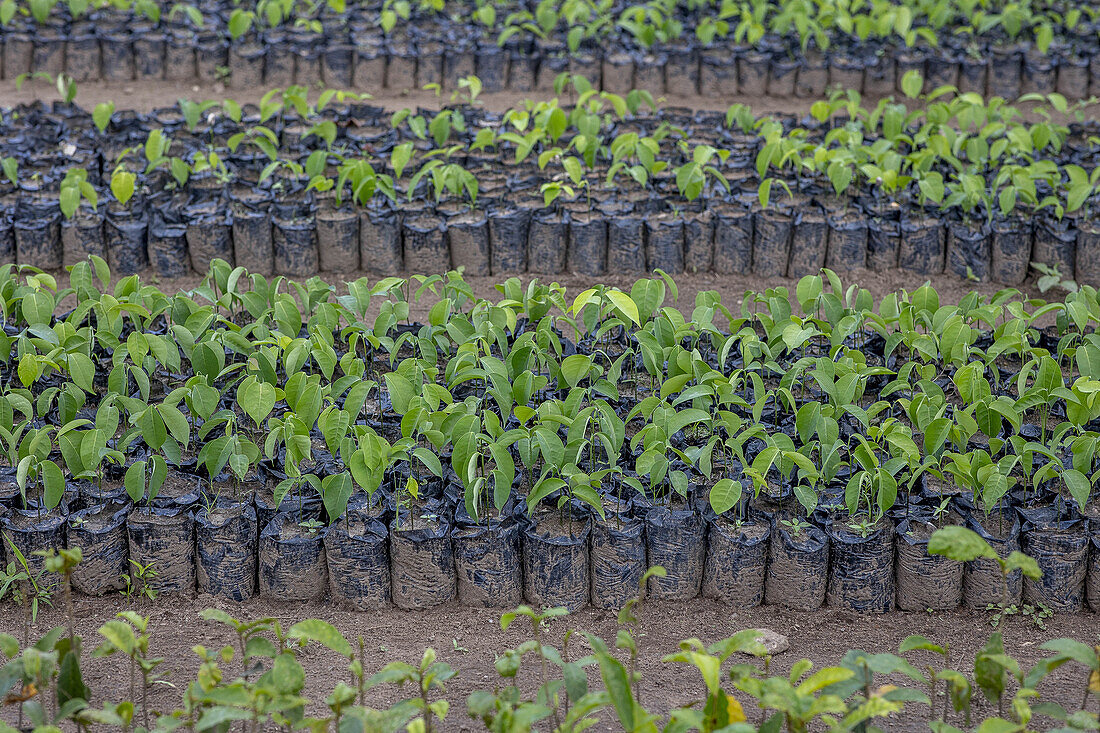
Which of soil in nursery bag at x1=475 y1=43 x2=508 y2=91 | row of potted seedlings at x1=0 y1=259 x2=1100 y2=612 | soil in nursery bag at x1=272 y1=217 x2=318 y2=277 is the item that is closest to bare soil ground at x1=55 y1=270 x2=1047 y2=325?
soil in nursery bag at x1=272 y1=217 x2=318 y2=277

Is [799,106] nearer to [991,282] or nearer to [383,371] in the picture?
[991,282]

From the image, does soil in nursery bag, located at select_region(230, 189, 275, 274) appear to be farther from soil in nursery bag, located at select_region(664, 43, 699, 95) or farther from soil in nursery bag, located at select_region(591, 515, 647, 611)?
soil in nursery bag, located at select_region(664, 43, 699, 95)

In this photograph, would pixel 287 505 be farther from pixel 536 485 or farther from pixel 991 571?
pixel 991 571

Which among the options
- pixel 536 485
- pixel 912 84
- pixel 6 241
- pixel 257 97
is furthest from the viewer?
pixel 257 97

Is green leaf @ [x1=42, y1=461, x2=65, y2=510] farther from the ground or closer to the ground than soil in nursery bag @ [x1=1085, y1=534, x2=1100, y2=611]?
farther from the ground

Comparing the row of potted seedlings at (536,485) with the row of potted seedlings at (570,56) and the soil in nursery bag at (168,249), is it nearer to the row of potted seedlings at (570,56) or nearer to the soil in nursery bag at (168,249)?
the soil in nursery bag at (168,249)

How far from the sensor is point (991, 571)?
9.94 feet

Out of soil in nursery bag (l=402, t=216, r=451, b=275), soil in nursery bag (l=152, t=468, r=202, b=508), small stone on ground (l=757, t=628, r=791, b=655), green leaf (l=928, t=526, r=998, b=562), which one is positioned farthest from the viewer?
soil in nursery bag (l=402, t=216, r=451, b=275)

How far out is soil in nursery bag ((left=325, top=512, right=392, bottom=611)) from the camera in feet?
9.86

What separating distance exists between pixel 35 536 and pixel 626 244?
2.98 metres

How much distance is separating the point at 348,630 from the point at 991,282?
3.62 metres

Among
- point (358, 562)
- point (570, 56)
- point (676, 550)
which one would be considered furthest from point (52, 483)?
point (570, 56)

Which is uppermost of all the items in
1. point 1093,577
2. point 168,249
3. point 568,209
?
point 568,209

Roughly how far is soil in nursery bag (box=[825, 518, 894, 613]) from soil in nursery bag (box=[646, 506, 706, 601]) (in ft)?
1.28
